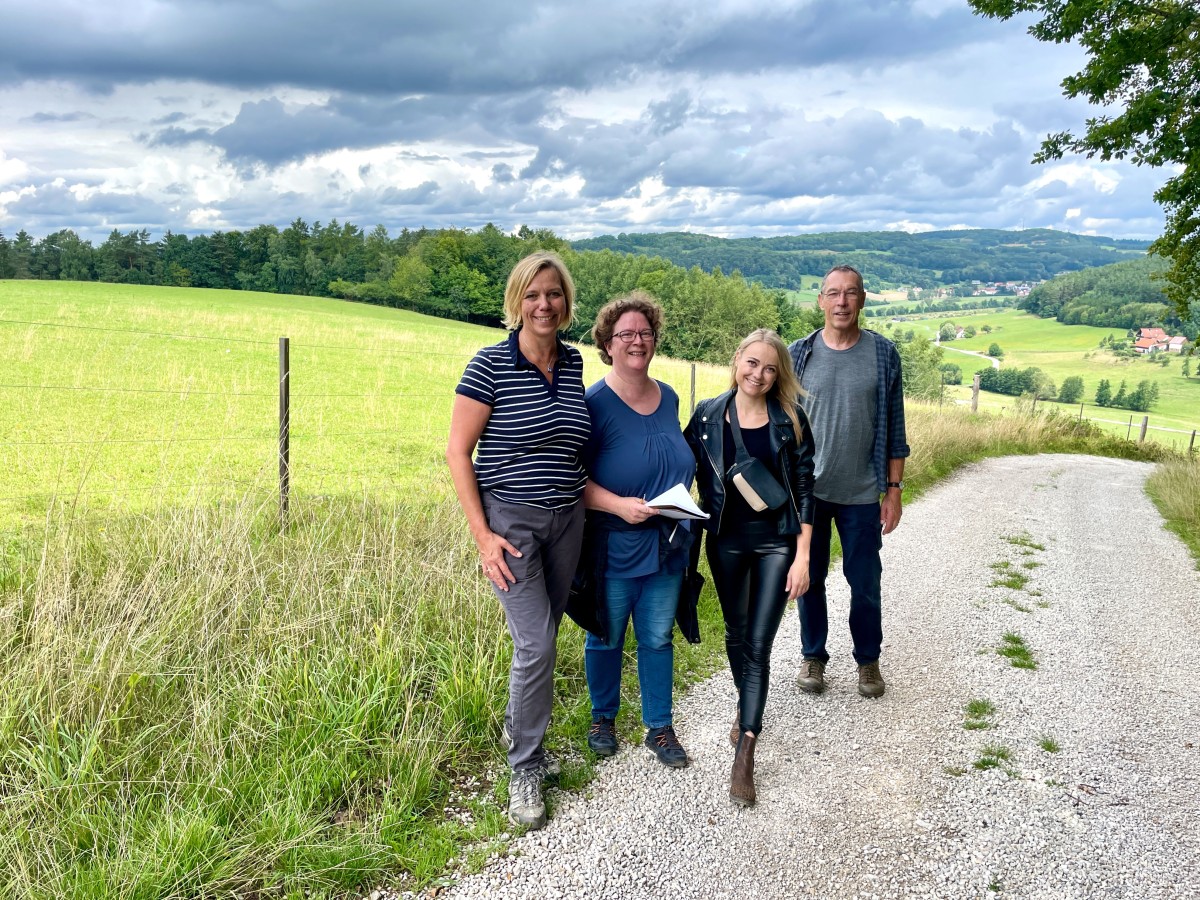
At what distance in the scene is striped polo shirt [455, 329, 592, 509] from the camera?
3061 millimetres

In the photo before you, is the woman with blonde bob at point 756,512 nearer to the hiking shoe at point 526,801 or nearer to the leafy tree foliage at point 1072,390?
the hiking shoe at point 526,801

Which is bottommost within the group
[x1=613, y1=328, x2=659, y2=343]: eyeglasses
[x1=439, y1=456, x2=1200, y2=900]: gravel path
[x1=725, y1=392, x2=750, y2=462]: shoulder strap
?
[x1=439, y1=456, x2=1200, y2=900]: gravel path

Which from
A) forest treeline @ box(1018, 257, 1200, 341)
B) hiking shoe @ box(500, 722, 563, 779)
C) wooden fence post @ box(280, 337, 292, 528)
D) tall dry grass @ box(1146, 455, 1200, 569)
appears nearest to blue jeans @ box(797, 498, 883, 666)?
hiking shoe @ box(500, 722, 563, 779)

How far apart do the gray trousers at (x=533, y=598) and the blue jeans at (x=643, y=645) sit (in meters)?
0.34

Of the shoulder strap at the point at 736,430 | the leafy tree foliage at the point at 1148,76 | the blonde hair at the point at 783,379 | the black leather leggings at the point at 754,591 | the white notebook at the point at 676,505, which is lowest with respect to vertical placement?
the black leather leggings at the point at 754,591

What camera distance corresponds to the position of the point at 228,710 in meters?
3.51

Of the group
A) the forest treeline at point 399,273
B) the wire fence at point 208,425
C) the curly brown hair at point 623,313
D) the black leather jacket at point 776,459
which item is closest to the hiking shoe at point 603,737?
the black leather jacket at point 776,459

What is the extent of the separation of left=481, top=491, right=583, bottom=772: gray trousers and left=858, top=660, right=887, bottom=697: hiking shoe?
223cm

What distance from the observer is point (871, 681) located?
465cm

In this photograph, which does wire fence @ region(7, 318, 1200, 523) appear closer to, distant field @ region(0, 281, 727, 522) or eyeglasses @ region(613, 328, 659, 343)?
distant field @ region(0, 281, 727, 522)

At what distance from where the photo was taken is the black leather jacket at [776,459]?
358 centimetres

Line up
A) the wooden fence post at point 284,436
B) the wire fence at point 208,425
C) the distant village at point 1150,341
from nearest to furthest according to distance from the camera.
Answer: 1. the wooden fence post at point 284,436
2. the wire fence at point 208,425
3. the distant village at point 1150,341

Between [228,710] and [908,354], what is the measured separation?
8098cm

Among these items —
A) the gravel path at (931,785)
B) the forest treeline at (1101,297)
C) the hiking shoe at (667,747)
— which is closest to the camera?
the gravel path at (931,785)
